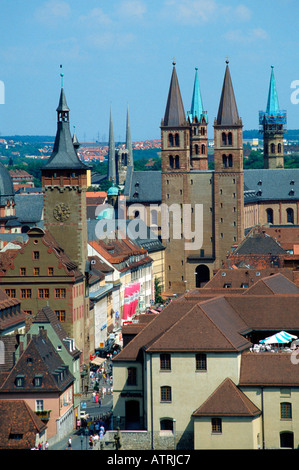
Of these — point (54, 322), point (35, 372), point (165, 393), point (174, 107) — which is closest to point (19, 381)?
point (35, 372)

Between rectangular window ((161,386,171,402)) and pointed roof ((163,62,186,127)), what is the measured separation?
10382 cm

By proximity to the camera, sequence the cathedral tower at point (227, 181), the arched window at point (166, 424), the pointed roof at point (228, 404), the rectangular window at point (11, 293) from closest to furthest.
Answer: the pointed roof at point (228, 404)
the arched window at point (166, 424)
the rectangular window at point (11, 293)
the cathedral tower at point (227, 181)

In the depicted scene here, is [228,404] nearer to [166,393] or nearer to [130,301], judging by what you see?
[166,393]

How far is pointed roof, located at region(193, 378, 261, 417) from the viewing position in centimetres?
6988

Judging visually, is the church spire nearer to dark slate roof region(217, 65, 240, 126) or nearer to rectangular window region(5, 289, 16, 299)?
rectangular window region(5, 289, 16, 299)

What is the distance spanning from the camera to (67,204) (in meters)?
101

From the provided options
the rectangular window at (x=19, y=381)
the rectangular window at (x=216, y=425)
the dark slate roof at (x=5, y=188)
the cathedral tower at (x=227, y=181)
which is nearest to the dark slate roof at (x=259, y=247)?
the dark slate roof at (x=5, y=188)

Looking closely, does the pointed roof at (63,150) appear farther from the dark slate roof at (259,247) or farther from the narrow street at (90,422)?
the dark slate roof at (259,247)

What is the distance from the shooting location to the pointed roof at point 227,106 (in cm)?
17238

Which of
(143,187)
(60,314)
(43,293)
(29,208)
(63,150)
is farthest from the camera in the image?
(143,187)

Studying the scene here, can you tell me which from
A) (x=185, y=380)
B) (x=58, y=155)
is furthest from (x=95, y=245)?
(x=185, y=380)

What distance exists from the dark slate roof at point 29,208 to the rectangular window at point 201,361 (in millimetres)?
109532

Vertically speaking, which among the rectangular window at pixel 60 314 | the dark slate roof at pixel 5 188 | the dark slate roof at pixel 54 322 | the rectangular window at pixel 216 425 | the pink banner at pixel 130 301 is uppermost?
the dark slate roof at pixel 5 188

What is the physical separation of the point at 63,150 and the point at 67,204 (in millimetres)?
4164
